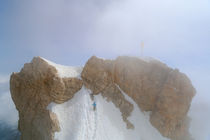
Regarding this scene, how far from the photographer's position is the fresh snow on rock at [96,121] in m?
13.1

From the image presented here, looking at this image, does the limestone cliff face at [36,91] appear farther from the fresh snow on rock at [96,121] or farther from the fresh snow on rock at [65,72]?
the fresh snow on rock at [96,121]

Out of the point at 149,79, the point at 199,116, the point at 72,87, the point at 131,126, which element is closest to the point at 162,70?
the point at 149,79

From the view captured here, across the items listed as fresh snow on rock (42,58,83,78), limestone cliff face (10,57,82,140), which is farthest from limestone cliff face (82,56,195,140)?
limestone cliff face (10,57,82,140)

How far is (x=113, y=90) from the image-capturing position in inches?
723

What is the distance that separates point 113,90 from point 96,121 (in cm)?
602

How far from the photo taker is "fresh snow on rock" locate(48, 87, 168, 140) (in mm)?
13133

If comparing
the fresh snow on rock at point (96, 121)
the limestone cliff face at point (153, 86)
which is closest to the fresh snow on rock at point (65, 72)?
the limestone cliff face at point (153, 86)

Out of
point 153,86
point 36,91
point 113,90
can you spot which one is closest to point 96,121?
point 113,90

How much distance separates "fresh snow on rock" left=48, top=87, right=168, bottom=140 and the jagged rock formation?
80cm

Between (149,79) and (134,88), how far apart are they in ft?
10.3

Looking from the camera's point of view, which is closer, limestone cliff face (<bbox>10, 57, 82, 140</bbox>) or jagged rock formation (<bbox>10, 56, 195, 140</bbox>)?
limestone cliff face (<bbox>10, 57, 82, 140</bbox>)

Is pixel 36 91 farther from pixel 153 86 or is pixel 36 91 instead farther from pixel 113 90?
pixel 153 86

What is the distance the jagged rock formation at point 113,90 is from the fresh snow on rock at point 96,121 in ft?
2.62

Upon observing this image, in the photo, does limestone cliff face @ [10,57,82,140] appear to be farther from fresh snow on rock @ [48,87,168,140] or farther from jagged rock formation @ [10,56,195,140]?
fresh snow on rock @ [48,87,168,140]
